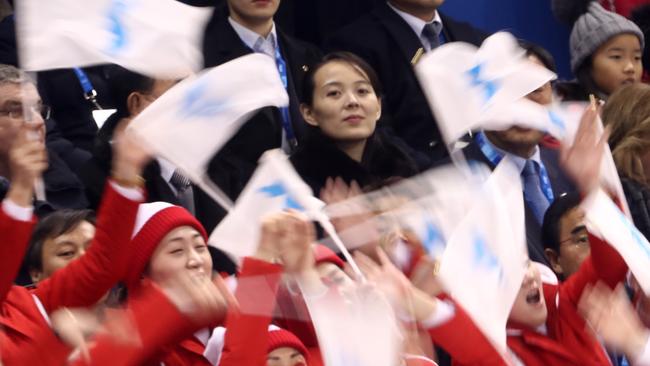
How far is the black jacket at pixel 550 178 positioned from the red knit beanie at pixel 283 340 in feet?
4.62

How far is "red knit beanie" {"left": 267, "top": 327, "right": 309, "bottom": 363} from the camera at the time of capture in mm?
5293

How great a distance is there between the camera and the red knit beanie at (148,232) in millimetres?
5367

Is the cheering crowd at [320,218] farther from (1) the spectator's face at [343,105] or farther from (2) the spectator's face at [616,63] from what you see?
(2) the spectator's face at [616,63]

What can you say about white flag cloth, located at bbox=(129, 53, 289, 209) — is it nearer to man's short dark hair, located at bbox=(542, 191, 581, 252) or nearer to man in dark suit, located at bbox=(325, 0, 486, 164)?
man's short dark hair, located at bbox=(542, 191, 581, 252)

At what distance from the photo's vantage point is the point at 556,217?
6.54 meters

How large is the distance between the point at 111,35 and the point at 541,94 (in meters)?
2.62

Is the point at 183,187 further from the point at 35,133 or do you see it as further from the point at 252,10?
the point at 35,133

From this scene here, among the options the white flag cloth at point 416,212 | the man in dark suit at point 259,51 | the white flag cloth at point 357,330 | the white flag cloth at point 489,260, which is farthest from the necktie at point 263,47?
the white flag cloth at point 357,330

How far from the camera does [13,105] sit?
569cm

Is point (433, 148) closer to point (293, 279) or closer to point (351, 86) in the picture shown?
point (351, 86)

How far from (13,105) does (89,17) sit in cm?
67

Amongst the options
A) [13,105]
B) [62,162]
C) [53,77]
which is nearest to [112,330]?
[13,105]

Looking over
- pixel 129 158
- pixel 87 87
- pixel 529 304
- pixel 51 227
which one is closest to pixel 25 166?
pixel 129 158

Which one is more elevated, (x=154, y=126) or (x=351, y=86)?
(x=154, y=126)
